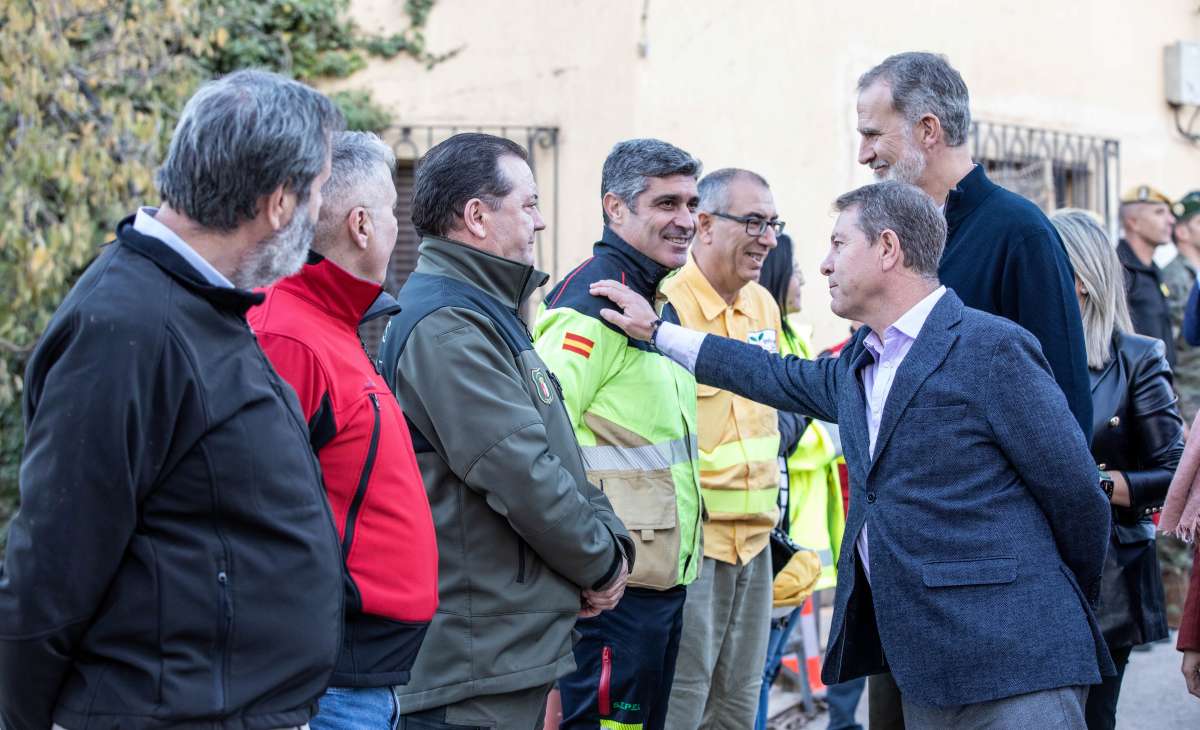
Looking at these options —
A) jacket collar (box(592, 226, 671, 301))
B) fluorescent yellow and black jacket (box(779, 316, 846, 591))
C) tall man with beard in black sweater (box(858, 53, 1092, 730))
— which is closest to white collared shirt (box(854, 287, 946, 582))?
tall man with beard in black sweater (box(858, 53, 1092, 730))

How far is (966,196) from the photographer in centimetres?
347

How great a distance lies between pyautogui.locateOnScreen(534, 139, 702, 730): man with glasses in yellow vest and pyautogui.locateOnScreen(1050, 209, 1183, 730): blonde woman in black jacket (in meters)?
1.23

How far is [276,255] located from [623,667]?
1.92 m

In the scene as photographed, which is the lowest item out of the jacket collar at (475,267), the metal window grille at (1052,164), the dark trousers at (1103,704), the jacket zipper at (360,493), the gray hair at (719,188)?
the dark trousers at (1103,704)

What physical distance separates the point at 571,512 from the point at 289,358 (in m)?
0.77

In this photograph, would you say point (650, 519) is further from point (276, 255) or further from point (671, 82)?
point (671, 82)

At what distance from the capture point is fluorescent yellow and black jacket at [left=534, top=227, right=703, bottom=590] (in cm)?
363

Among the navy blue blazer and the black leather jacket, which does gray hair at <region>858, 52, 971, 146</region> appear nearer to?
the navy blue blazer

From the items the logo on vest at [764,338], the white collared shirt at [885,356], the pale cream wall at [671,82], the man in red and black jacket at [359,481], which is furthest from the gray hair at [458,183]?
the pale cream wall at [671,82]

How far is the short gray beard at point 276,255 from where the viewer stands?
203 centimetres

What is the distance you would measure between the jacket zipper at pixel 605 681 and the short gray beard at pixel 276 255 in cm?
183

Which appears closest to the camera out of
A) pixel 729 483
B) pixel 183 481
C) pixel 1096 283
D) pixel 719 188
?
pixel 183 481

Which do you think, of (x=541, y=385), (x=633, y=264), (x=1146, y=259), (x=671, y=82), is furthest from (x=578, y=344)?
(x=1146, y=259)

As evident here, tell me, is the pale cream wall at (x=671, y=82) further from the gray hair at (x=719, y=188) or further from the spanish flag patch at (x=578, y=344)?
the spanish flag patch at (x=578, y=344)
